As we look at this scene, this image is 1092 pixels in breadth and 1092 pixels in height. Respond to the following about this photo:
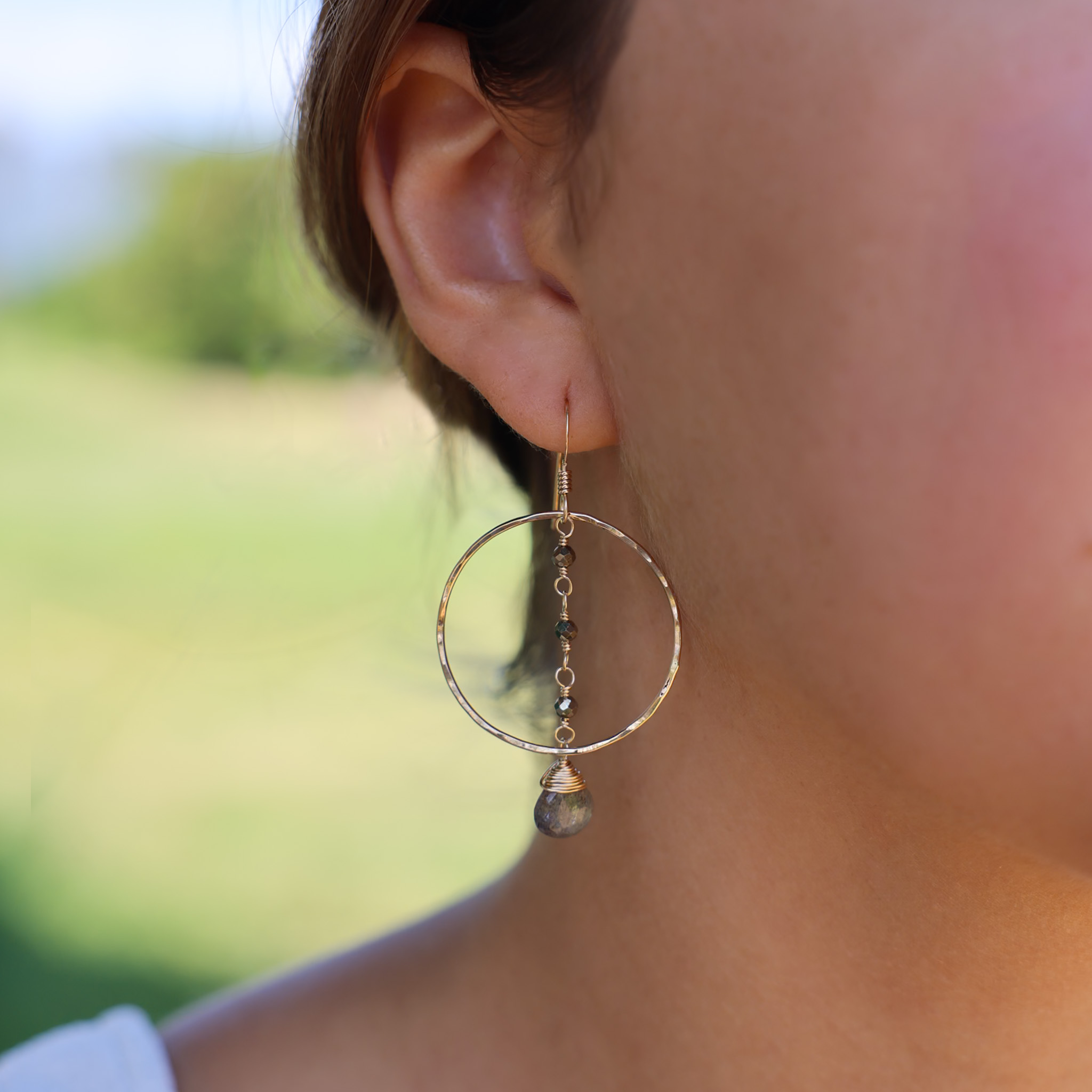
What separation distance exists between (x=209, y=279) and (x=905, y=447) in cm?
259

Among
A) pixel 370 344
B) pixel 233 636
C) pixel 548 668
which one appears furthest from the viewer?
pixel 233 636

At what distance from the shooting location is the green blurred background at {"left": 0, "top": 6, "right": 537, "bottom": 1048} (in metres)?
2.02

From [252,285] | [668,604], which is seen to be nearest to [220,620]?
[252,285]

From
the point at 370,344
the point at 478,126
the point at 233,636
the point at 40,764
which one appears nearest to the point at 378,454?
the point at 370,344

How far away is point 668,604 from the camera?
1.18 m

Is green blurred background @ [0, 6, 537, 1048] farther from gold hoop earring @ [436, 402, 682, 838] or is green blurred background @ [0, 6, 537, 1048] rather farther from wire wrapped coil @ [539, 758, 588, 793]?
wire wrapped coil @ [539, 758, 588, 793]

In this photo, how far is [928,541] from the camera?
2.86ft

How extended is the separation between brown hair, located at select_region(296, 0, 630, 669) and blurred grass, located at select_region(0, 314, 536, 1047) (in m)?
0.22

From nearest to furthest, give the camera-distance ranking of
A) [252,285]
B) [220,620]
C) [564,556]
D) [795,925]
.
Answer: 1. [795,925]
2. [564,556]
3. [252,285]
4. [220,620]

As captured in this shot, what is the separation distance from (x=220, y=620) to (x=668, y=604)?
4.28 m

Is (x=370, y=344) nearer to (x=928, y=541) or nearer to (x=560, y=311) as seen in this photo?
(x=560, y=311)

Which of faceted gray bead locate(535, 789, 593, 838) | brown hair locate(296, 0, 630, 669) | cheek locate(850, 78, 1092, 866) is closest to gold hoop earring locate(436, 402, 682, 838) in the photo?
faceted gray bead locate(535, 789, 593, 838)

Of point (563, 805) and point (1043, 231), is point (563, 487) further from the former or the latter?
point (1043, 231)

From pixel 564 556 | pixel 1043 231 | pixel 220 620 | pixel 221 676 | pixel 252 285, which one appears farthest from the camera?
pixel 221 676
